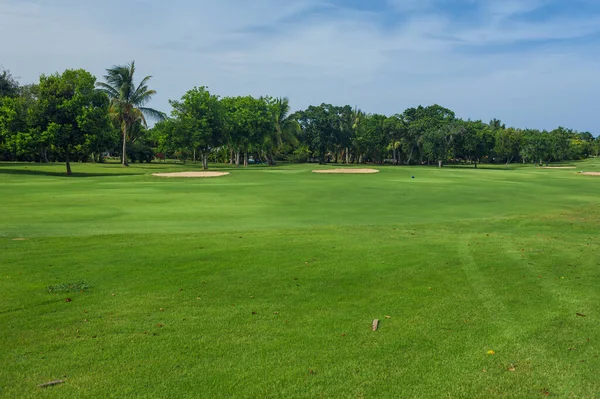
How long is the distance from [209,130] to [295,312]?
181 ft

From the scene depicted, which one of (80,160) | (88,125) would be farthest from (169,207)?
(80,160)

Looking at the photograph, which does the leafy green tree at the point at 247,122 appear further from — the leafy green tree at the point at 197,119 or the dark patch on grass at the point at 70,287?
the dark patch on grass at the point at 70,287

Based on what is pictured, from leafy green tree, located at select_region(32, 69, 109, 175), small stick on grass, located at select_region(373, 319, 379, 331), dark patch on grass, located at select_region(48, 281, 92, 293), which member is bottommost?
small stick on grass, located at select_region(373, 319, 379, 331)

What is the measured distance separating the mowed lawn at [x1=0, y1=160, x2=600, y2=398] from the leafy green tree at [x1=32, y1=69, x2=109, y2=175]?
1321 inches

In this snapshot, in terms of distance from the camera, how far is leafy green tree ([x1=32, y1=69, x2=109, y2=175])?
147 feet

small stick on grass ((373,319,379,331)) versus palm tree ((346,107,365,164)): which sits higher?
palm tree ((346,107,365,164))

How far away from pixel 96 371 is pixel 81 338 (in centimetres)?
103

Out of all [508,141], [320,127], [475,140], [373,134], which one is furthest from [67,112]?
[508,141]

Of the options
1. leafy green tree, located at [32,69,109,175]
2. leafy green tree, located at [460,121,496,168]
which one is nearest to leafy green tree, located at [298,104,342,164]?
leafy green tree, located at [460,121,496,168]

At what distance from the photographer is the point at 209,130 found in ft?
196

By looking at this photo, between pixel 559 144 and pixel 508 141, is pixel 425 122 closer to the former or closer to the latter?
pixel 508 141

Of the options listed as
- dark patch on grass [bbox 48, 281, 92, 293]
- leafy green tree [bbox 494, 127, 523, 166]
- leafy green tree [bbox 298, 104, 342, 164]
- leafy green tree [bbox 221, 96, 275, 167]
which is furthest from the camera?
leafy green tree [bbox 494, 127, 523, 166]

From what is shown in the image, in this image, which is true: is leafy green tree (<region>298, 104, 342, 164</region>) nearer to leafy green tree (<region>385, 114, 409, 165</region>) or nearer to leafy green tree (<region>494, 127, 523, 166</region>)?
leafy green tree (<region>385, 114, 409, 165</region>)

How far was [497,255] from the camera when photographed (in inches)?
449
